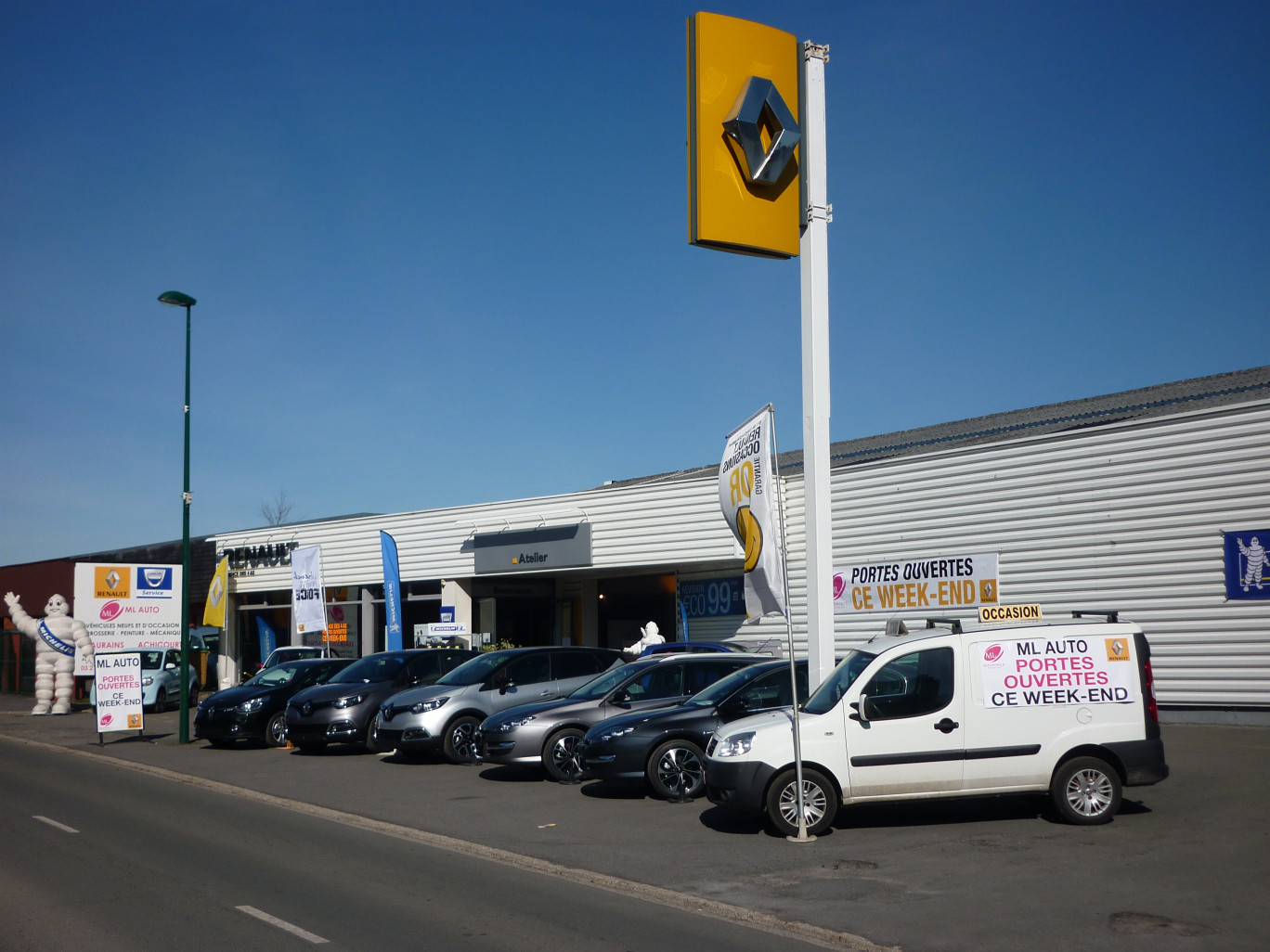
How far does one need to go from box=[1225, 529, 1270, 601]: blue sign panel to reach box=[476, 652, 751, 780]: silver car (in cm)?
782

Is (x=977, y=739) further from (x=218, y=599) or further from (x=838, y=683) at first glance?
(x=218, y=599)

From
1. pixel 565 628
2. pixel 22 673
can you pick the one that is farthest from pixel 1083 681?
pixel 22 673

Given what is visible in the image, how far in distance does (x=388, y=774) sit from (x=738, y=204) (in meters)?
9.17

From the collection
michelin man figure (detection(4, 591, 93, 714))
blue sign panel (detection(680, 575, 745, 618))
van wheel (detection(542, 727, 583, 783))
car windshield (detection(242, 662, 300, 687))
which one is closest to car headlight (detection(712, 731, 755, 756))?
van wheel (detection(542, 727, 583, 783))

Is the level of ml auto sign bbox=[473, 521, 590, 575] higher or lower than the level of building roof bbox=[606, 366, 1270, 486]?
lower

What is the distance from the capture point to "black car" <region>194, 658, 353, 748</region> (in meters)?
19.5

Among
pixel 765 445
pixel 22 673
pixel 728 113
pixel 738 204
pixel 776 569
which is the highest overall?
pixel 728 113

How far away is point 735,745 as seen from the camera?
9.95m

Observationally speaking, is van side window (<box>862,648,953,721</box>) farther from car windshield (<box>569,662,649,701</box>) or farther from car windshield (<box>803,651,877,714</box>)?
car windshield (<box>569,662,649,701</box>)

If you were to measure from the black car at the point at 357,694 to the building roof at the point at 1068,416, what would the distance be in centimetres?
789

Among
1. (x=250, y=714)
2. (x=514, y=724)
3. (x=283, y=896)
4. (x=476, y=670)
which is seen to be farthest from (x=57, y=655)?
(x=283, y=896)

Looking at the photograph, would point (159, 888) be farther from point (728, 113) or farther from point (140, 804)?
point (728, 113)

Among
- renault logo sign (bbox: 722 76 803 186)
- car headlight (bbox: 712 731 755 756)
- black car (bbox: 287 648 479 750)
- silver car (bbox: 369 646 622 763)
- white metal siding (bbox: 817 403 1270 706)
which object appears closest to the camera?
car headlight (bbox: 712 731 755 756)

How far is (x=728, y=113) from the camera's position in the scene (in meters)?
12.1
